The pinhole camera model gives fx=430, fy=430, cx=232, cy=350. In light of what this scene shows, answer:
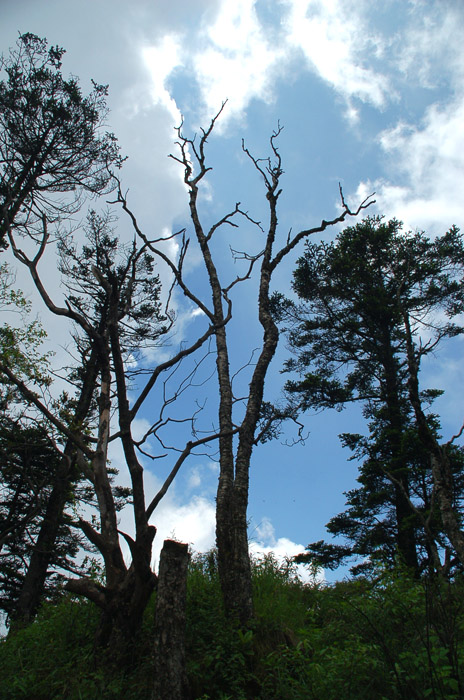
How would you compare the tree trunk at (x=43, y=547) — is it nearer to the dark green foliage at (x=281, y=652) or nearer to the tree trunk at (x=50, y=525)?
the tree trunk at (x=50, y=525)

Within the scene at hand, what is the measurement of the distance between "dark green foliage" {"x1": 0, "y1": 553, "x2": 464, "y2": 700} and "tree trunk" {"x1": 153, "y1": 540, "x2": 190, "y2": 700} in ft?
1.41

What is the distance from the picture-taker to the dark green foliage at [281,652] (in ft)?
11.0

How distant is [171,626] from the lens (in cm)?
420

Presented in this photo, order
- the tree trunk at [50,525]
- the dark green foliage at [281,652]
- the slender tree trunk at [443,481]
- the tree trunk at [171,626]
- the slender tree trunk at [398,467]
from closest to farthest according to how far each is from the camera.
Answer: the dark green foliage at [281,652]
the tree trunk at [171,626]
the slender tree trunk at [443,481]
the slender tree trunk at [398,467]
the tree trunk at [50,525]

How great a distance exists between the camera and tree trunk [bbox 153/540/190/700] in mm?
3918

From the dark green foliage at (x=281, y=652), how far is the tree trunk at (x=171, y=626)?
1.41 ft

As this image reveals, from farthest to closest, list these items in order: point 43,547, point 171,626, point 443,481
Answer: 1. point 43,547
2. point 443,481
3. point 171,626

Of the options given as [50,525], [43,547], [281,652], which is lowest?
[281,652]

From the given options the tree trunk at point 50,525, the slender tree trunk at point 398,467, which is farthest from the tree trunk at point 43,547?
the slender tree trunk at point 398,467

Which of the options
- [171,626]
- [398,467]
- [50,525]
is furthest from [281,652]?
[50,525]

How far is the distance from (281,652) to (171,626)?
1.41 metres

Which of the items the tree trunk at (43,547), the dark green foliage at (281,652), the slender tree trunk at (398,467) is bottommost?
the dark green foliage at (281,652)

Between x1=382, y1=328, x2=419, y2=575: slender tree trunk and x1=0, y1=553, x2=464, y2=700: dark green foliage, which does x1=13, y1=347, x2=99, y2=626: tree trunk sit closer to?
x1=0, y1=553, x2=464, y2=700: dark green foliage

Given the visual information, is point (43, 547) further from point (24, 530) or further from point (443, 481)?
point (443, 481)
